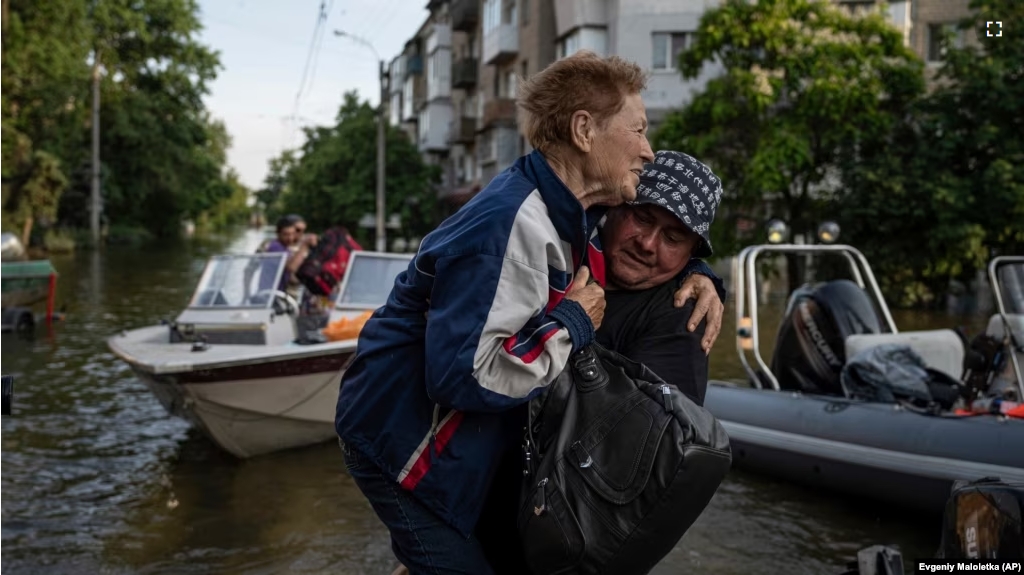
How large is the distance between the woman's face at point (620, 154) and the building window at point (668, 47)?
32.3 meters

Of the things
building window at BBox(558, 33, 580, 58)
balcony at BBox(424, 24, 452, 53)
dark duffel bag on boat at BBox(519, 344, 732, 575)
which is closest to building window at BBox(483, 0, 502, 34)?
building window at BBox(558, 33, 580, 58)

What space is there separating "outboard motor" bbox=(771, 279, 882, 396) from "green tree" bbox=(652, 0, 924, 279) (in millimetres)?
17418

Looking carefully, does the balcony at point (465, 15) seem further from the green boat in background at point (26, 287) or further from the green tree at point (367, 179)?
the green boat in background at point (26, 287)

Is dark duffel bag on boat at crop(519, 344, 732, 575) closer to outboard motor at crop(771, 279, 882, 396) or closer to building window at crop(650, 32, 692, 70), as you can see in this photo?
outboard motor at crop(771, 279, 882, 396)

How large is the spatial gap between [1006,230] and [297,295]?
17164 mm

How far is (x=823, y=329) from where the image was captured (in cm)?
844

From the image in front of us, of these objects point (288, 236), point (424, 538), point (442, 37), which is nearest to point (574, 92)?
point (424, 538)

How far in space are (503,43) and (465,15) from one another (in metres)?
10.6

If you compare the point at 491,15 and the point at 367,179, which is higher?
the point at 491,15

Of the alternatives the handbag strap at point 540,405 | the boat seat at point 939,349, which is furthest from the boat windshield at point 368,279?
the handbag strap at point 540,405

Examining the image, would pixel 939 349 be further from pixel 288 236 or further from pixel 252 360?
pixel 288 236

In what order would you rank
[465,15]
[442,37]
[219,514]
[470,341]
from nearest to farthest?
[470,341] → [219,514] → [465,15] → [442,37]

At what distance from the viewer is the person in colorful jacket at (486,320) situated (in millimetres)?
2225

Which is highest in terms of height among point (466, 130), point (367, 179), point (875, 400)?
point (466, 130)
